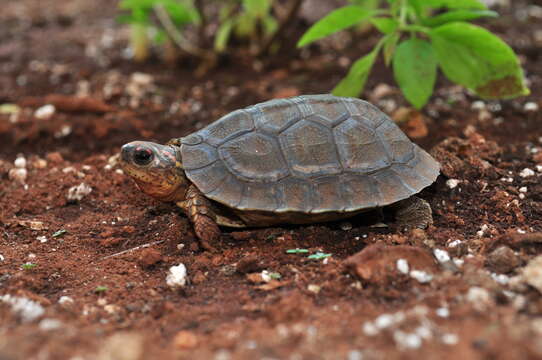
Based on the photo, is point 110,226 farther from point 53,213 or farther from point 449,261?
point 449,261

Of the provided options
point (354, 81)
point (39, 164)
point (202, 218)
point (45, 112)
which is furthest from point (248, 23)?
point (202, 218)

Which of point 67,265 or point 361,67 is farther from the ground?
point 361,67

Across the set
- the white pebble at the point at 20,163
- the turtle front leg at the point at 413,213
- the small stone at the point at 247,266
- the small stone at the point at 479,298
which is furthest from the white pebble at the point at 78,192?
the small stone at the point at 479,298

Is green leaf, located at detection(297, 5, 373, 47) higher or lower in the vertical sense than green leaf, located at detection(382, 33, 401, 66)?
higher

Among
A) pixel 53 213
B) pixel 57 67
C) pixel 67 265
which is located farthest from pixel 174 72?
pixel 67 265

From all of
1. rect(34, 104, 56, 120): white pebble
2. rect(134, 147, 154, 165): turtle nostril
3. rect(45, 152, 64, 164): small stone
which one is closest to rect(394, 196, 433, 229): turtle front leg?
rect(134, 147, 154, 165): turtle nostril

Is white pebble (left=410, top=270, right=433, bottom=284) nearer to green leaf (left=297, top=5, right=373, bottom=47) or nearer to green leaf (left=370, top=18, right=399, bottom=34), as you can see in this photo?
green leaf (left=297, top=5, right=373, bottom=47)
